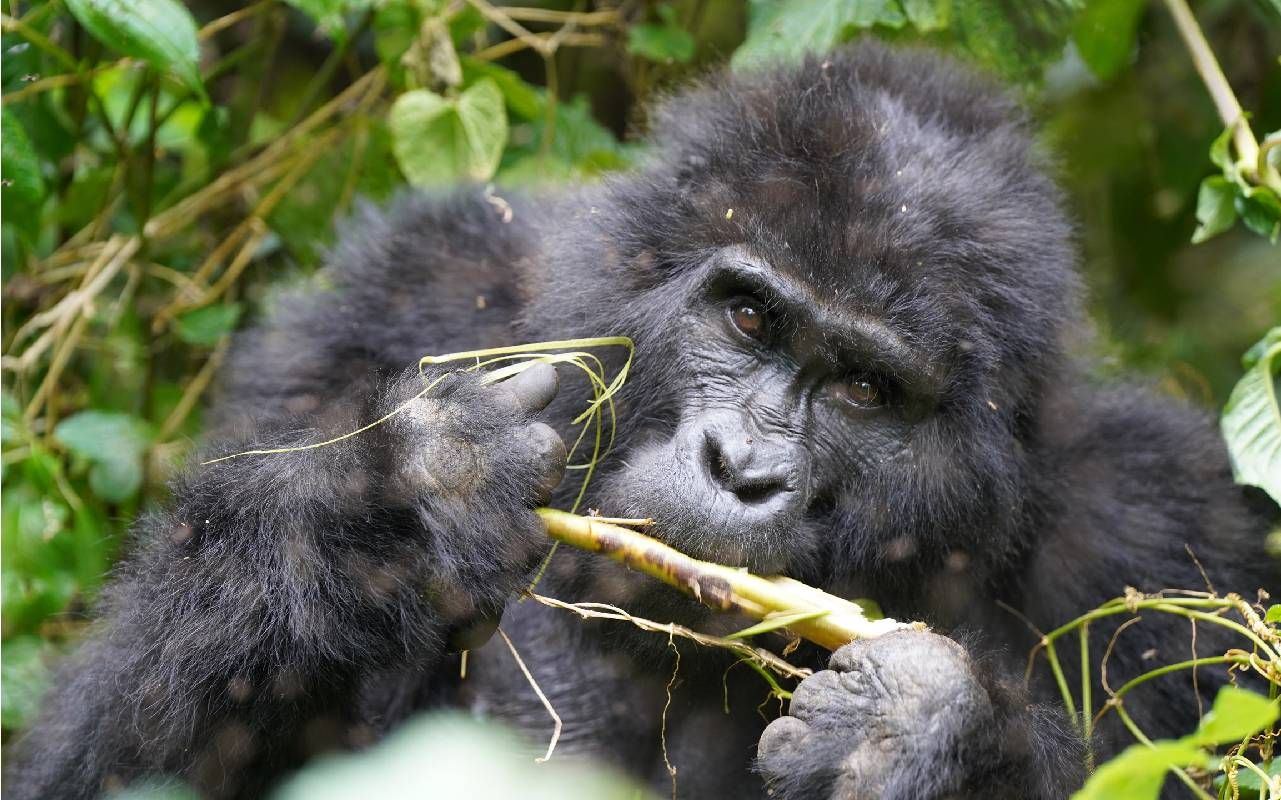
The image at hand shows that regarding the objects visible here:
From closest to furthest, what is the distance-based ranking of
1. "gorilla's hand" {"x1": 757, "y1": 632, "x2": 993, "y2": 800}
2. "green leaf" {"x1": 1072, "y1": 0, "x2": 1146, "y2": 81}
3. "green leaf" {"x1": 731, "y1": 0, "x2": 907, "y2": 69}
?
"gorilla's hand" {"x1": 757, "y1": 632, "x2": 993, "y2": 800}
"green leaf" {"x1": 731, "y1": 0, "x2": 907, "y2": 69}
"green leaf" {"x1": 1072, "y1": 0, "x2": 1146, "y2": 81}

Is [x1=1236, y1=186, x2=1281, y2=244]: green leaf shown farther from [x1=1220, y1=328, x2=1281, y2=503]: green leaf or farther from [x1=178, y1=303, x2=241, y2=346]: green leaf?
[x1=178, y1=303, x2=241, y2=346]: green leaf

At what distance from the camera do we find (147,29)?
11.3 feet

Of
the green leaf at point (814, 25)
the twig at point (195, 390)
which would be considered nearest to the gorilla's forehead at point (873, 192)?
the green leaf at point (814, 25)

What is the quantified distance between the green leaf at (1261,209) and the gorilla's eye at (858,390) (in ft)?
3.77

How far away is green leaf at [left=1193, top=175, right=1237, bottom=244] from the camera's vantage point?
11.8ft

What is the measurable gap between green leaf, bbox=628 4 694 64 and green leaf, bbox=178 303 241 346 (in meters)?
1.75

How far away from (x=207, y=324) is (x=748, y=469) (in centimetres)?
260

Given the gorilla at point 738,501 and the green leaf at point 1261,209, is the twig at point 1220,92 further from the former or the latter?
the gorilla at point 738,501

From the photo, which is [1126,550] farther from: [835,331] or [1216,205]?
[835,331]

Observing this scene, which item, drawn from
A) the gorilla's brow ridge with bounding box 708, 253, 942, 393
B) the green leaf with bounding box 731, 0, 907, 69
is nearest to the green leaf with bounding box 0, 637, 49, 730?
the gorilla's brow ridge with bounding box 708, 253, 942, 393

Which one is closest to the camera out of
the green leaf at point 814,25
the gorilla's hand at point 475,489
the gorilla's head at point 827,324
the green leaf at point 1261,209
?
the gorilla's hand at point 475,489

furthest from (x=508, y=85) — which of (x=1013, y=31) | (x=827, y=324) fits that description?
(x=827, y=324)

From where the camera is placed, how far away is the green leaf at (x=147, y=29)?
11.2ft

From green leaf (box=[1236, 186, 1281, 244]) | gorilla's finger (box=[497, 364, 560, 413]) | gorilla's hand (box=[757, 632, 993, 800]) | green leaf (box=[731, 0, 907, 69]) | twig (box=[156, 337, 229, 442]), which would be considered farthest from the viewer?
twig (box=[156, 337, 229, 442])
